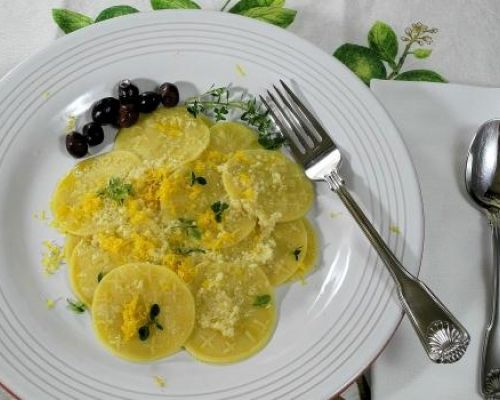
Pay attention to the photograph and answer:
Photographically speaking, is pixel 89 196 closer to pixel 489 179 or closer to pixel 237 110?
pixel 237 110

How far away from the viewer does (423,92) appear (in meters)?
1.80

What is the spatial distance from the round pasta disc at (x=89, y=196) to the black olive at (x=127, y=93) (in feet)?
0.45

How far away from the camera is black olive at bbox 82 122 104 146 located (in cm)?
164

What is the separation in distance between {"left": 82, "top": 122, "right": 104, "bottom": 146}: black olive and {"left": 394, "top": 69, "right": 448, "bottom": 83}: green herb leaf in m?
0.86

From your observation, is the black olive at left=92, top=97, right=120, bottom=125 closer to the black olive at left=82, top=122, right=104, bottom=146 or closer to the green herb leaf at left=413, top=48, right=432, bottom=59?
the black olive at left=82, top=122, right=104, bottom=146

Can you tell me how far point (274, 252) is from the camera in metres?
1.55

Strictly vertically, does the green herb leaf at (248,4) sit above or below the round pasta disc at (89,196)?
above

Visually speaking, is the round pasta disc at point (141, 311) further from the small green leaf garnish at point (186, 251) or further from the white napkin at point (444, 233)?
the white napkin at point (444, 233)

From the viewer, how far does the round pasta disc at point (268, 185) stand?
1.57m

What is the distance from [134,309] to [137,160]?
387mm

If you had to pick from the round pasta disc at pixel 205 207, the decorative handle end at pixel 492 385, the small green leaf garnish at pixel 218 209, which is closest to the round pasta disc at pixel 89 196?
the round pasta disc at pixel 205 207

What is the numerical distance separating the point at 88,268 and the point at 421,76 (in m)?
1.09

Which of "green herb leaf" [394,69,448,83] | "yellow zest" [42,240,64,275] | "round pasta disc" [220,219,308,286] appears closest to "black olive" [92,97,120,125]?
"yellow zest" [42,240,64,275]

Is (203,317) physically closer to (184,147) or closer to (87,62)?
(184,147)
